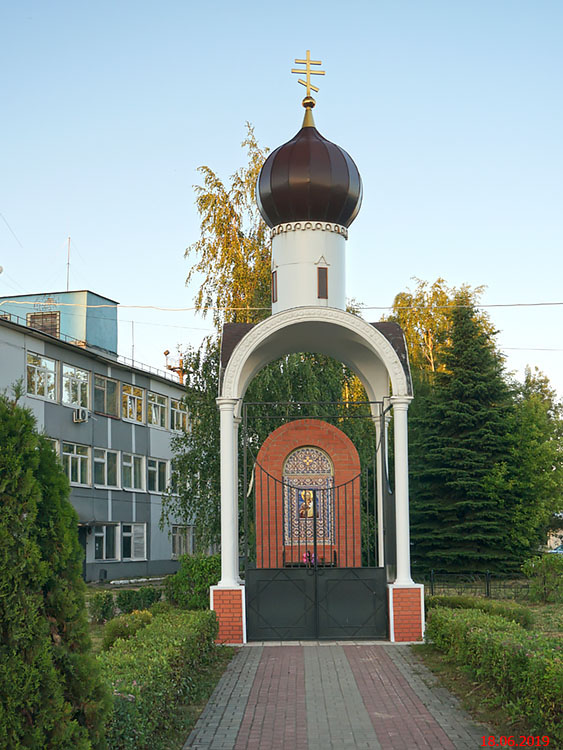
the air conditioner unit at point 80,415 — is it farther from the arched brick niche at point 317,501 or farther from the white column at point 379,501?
the white column at point 379,501

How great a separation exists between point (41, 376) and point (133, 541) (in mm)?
8927

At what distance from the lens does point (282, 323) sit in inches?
514

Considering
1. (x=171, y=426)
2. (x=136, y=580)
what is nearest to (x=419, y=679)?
(x=136, y=580)

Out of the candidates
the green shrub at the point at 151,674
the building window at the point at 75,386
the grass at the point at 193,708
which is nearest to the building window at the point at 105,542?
the building window at the point at 75,386

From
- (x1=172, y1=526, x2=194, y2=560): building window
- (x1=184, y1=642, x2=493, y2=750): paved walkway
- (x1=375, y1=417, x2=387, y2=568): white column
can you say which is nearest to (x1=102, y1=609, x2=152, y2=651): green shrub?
(x1=184, y1=642, x2=493, y2=750): paved walkway

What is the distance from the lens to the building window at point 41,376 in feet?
89.7

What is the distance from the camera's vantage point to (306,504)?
46.1ft

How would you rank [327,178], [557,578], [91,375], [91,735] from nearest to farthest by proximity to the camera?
[91,735] → [327,178] → [557,578] → [91,375]

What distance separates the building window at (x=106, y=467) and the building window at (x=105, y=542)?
166cm

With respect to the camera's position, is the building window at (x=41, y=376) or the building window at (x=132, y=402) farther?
the building window at (x=132, y=402)

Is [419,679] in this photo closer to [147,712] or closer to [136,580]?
[147,712]

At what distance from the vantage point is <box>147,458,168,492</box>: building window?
1399 inches

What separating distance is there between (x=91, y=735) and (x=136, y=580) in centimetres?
2747

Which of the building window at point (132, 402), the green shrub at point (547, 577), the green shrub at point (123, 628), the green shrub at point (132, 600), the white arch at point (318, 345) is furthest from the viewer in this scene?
the building window at point (132, 402)
